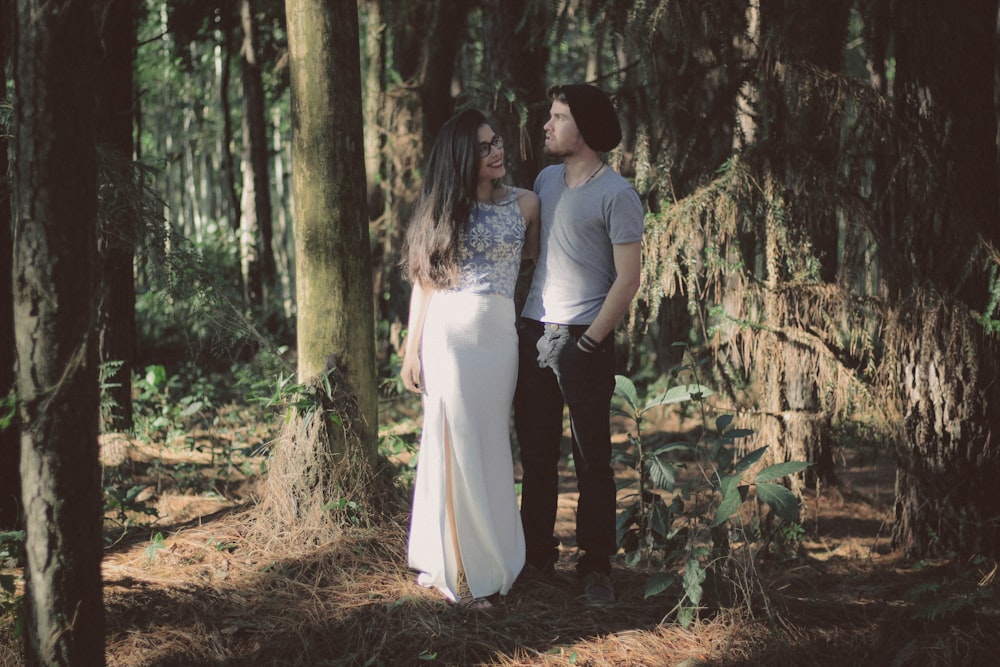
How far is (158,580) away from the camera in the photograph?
4.16m

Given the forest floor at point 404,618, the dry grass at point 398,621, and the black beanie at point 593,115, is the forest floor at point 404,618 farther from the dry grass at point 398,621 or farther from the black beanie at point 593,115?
the black beanie at point 593,115

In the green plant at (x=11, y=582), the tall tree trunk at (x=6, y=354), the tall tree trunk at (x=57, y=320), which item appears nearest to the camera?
the tall tree trunk at (x=57, y=320)

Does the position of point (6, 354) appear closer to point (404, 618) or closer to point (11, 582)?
point (11, 582)

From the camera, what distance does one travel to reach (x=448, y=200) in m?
3.91

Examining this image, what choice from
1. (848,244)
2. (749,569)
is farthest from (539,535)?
(848,244)


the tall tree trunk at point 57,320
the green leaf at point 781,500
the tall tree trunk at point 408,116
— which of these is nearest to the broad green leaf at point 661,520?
the green leaf at point 781,500

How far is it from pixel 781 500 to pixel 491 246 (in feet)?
5.51

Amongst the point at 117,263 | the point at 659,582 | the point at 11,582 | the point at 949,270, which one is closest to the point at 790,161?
the point at 949,270

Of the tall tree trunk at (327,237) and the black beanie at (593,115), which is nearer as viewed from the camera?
the black beanie at (593,115)

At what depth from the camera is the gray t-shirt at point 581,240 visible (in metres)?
3.84

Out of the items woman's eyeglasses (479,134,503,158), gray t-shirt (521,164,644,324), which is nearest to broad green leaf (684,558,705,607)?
gray t-shirt (521,164,644,324)

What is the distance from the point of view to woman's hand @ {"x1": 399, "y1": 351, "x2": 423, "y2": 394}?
416cm

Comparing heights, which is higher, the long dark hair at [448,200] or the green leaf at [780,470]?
the long dark hair at [448,200]

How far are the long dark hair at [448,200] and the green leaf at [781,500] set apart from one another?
166 cm
